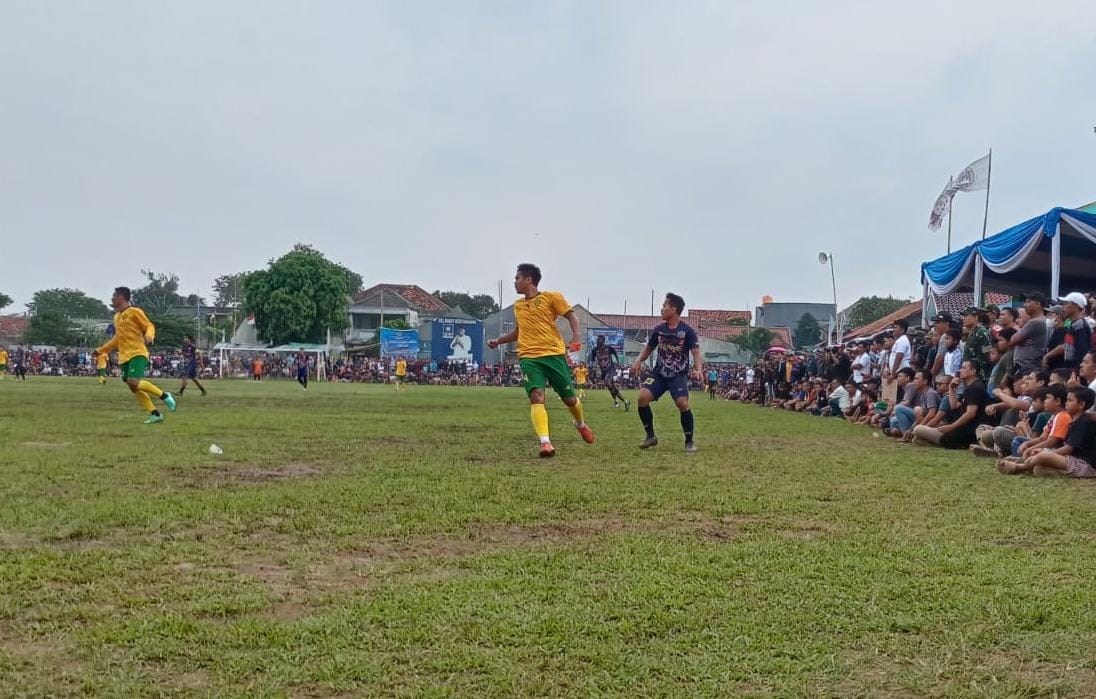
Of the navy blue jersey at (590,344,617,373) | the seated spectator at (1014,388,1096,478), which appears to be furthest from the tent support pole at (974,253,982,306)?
the seated spectator at (1014,388,1096,478)

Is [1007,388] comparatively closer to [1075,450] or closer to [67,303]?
[1075,450]

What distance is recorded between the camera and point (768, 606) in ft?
10.9

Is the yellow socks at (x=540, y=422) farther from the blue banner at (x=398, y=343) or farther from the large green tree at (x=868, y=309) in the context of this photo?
the large green tree at (x=868, y=309)

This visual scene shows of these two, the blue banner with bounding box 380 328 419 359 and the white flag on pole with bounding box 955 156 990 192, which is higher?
the white flag on pole with bounding box 955 156 990 192

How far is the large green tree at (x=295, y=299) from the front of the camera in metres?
60.6

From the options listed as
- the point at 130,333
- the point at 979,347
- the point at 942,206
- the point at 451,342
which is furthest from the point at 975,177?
the point at 451,342

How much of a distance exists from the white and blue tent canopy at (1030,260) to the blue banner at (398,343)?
41631 mm

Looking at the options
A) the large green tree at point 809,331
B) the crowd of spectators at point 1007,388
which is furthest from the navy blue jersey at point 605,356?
the large green tree at point 809,331

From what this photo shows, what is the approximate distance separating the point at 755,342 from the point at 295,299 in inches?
1319

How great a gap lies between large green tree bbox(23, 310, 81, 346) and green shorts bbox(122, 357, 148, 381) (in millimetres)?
64933

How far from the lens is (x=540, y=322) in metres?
9.18

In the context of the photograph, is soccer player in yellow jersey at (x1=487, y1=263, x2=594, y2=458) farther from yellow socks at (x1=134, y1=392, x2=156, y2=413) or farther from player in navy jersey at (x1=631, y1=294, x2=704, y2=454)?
yellow socks at (x1=134, y1=392, x2=156, y2=413)

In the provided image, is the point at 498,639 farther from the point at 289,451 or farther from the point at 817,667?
the point at 289,451

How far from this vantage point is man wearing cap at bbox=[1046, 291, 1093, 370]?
9920mm
